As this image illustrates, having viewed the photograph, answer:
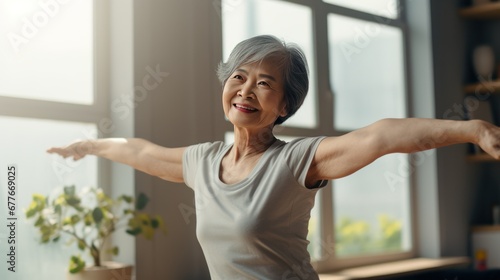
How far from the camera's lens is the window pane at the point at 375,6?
400cm

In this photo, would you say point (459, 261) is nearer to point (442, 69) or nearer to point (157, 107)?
point (442, 69)

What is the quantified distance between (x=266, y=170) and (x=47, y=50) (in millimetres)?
1315

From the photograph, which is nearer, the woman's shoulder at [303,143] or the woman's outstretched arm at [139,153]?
the woman's shoulder at [303,143]

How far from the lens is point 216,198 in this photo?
5.17 ft

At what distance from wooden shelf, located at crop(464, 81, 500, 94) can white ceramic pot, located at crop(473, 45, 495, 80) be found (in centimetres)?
9

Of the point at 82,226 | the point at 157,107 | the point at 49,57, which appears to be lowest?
the point at 82,226

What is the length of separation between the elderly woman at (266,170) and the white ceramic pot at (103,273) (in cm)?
79

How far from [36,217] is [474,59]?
3.24 m

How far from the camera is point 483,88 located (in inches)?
176

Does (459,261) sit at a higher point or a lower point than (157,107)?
lower

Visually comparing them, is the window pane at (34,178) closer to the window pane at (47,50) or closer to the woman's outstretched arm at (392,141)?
the window pane at (47,50)

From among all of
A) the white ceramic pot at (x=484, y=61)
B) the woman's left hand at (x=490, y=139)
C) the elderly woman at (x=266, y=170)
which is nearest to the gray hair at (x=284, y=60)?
the elderly woman at (x=266, y=170)

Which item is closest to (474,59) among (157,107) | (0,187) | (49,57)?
(157,107)

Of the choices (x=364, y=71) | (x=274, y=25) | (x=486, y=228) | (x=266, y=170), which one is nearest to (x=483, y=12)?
(x=364, y=71)
